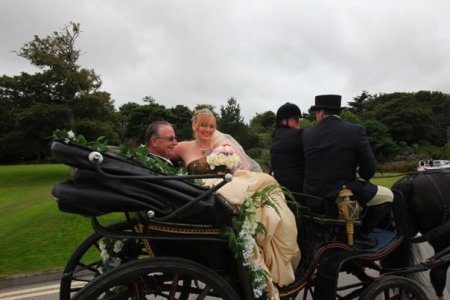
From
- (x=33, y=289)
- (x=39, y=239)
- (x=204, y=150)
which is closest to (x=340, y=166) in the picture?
(x=204, y=150)

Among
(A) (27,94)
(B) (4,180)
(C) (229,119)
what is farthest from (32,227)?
(C) (229,119)

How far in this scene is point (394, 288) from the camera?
3.28 meters

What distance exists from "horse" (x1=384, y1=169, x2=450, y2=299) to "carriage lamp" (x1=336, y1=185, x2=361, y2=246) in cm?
59

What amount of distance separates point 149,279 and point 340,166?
198 cm

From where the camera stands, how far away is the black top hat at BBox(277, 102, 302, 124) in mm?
4270

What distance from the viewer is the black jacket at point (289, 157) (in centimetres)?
412

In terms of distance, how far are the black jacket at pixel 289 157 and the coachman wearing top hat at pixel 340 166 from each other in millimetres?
262

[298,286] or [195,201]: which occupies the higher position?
[195,201]

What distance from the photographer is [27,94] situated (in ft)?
88.8

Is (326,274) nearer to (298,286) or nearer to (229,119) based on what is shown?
(298,286)

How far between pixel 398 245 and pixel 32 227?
25.2 feet

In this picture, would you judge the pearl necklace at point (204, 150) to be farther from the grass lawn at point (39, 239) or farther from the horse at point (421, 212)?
the grass lawn at point (39, 239)

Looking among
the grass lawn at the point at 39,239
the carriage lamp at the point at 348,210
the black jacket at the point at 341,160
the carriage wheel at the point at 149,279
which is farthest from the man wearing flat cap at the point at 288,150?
the grass lawn at the point at 39,239

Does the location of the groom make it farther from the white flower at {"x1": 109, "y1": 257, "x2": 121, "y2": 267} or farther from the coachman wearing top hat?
the coachman wearing top hat
